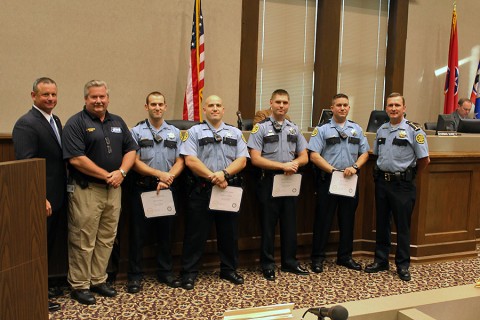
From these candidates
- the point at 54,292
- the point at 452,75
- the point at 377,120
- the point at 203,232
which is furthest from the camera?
the point at 452,75

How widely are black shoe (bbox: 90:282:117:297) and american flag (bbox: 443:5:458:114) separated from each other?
650 cm

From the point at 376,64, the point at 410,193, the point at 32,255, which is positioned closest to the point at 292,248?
the point at 410,193

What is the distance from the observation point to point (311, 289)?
3543 mm

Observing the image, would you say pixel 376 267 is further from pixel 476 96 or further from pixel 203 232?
pixel 476 96

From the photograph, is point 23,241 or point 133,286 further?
point 133,286

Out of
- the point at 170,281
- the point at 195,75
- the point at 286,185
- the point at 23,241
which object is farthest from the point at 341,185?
the point at 195,75

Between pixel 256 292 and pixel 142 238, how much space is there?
91cm

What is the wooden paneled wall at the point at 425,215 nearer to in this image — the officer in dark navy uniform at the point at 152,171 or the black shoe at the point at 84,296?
the officer in dark navy uniform at the point at 152,171

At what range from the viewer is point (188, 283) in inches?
138

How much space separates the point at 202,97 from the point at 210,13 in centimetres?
113

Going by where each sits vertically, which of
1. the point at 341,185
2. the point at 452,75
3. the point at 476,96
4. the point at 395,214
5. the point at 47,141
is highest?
the point at 452,75

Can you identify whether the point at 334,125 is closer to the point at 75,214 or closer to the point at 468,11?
the point at 75,214

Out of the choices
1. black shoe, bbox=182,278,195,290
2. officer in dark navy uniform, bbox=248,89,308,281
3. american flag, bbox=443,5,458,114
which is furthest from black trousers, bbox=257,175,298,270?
american flag, bbox=443,5,458,114

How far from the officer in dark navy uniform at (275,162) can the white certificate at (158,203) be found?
0.72m
